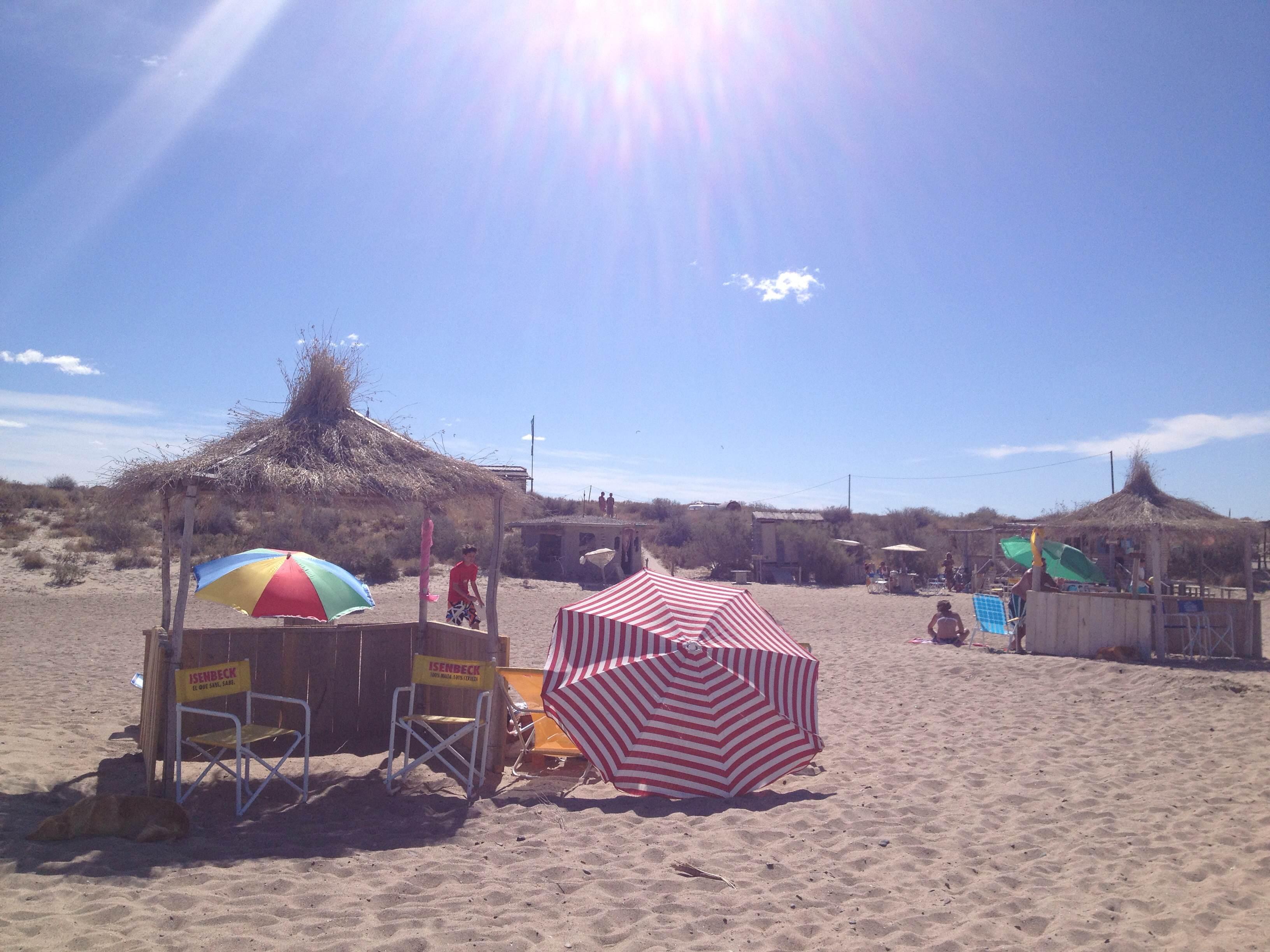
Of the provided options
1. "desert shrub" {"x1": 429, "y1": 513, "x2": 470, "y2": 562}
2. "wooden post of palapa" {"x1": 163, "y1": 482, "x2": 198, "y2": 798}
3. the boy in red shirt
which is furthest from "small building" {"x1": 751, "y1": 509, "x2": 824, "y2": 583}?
"wooden post of palapa" {"x1": 163, "y1": 482, "x2": 198, "y2": 798}

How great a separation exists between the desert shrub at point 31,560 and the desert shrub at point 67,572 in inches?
11.3

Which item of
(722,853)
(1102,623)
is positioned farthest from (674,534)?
(722,853)

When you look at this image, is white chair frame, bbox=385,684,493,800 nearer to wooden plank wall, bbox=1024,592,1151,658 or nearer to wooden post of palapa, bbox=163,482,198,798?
wooden post of palapa, bbox=163,482,198,798

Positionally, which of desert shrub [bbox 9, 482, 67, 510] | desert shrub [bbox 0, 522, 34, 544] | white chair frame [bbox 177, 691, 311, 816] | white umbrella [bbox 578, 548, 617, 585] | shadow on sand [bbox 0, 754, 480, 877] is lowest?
shadow on sand [bbox 0, 754, 480, 877]

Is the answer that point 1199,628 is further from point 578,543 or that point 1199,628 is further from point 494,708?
point 578,543

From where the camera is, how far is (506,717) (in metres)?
6.41

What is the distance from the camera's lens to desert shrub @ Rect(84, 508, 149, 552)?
79.6 feet

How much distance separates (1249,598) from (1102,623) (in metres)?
2.31

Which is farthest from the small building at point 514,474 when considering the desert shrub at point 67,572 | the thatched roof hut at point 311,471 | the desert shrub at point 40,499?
the desert shrub at point 40,499

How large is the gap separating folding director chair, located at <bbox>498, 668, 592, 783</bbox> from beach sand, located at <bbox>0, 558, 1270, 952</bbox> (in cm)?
37

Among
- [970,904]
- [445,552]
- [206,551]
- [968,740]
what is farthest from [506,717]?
[445,552]

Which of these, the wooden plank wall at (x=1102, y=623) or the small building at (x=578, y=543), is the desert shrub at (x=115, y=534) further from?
the wooden plank wall at (x=1102, y=623)

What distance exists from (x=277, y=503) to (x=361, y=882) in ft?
9.03

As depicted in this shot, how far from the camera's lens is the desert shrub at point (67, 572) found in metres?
19.6
